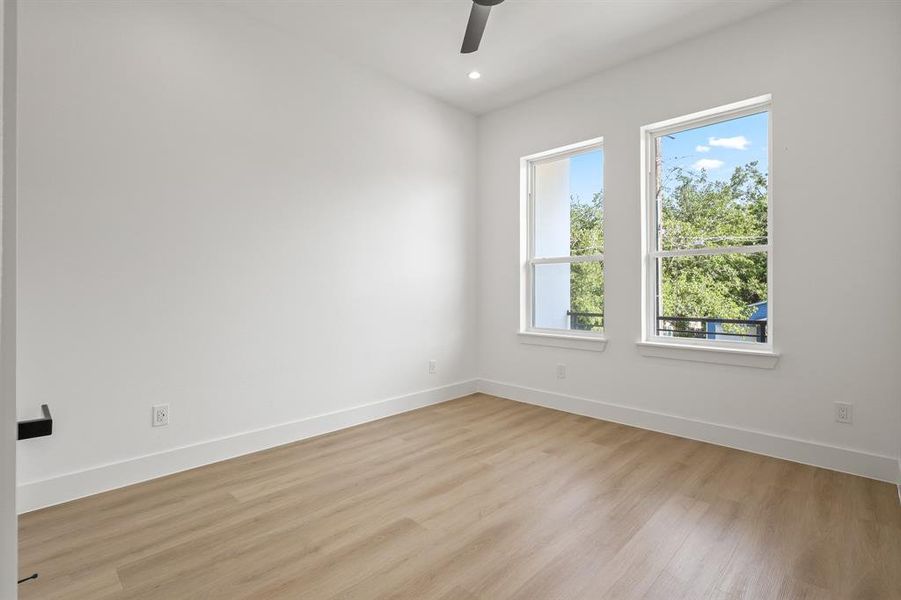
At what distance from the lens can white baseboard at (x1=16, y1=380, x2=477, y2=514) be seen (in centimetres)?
225

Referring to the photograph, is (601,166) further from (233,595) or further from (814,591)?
(233,595)

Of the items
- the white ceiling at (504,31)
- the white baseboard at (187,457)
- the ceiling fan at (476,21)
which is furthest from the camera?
the white ceiling at (504,31)

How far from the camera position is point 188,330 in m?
2.72

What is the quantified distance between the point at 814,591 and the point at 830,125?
252 cm

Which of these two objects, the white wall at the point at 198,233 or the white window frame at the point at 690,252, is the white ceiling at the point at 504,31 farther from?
the white window frame at the point at 690,252

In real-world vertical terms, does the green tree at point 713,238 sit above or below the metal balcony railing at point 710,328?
above

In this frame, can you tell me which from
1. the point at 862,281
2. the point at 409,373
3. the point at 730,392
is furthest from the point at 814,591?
the point at 409,373

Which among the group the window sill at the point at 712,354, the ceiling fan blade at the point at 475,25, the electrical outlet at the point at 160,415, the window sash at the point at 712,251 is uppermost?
the ceiling fan blade at the point at 475,25

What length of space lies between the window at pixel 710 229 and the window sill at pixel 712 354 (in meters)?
0.10

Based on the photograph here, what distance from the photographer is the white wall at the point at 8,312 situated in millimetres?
496

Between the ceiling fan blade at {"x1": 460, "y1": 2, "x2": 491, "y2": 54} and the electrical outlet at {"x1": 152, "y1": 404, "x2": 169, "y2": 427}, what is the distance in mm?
2748

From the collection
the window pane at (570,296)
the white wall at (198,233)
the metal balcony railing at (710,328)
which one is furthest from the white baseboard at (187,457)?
the metal balcony railing at (710,328)

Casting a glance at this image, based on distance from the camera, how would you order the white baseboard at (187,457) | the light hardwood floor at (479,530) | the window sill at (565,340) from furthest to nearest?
the window sill at (565,340) → the white baseboard at (187,457) → the light hardwood floor at (479,530)

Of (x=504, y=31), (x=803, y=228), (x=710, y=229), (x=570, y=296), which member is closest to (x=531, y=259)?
(x=570, y=296)
